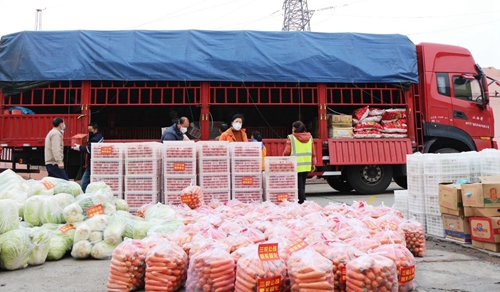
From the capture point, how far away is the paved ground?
3.34 metres

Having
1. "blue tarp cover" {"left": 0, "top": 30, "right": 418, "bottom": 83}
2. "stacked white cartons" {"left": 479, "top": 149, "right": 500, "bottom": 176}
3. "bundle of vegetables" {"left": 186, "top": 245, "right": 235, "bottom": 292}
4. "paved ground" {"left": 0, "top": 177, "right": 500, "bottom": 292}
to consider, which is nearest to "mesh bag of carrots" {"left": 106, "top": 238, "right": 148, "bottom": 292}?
"paved ground" {"left": 0, "top": 177, "right": 500, "bottom": 292}

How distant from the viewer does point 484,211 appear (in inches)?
181

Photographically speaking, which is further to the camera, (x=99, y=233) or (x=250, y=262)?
(x=99, y=233)

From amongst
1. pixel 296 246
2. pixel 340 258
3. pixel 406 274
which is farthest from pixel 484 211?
pixel 296 246

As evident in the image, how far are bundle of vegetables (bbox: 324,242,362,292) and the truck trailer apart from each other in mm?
6569

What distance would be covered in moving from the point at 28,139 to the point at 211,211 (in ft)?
19.9

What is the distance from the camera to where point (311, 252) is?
2.87 m

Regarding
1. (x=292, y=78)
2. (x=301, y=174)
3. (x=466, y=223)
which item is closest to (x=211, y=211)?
(x=301, y=174)

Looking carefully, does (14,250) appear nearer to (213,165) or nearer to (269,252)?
(269,252)

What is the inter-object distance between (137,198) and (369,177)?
6.41m

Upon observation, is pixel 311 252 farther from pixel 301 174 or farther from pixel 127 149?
pixel 301 174

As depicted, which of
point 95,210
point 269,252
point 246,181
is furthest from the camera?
point 246,181

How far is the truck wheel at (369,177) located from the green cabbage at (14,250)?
25.5 ft

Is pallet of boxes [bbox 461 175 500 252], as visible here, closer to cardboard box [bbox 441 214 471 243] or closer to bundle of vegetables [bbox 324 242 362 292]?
cardboard box [bbox 441 214 471 243]
